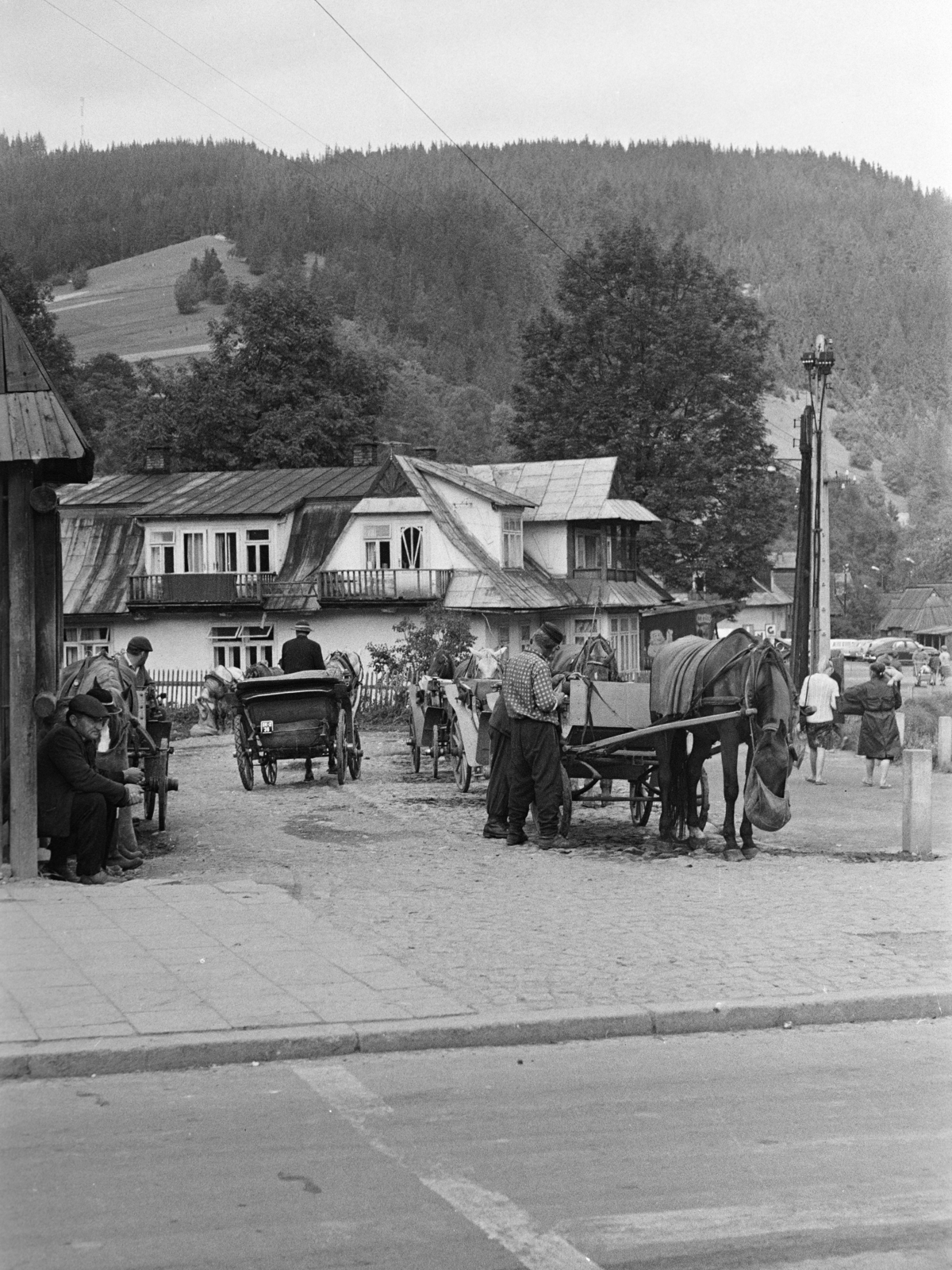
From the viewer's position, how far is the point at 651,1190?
6133 millimetres

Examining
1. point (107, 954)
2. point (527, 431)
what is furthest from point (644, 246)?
point (107, 954)

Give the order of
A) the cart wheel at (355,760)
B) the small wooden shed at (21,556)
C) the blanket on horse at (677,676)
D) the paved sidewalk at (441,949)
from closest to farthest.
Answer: the paved sidewalk at (441,949)
the small wooden shed at (21,556)
the blanket on horse at (677,676)
the cart wheel at (355,760)

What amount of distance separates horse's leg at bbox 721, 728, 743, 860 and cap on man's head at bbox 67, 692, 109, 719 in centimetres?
536

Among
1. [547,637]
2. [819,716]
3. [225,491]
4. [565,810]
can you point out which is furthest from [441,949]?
[225,491]

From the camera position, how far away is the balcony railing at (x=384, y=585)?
49.8 m

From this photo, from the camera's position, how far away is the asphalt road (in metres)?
5.57

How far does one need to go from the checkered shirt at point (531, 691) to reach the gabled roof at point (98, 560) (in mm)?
38052

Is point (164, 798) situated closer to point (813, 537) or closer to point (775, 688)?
point (775, 688)

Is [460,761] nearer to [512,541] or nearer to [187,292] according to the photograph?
[512,541]

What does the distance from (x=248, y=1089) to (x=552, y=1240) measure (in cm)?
238

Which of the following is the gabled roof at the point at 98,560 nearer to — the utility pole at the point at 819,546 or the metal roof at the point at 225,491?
the metal roof at the point at 225,491

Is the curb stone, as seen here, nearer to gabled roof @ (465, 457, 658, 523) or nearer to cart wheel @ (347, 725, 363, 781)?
cart wheel @ (347, 725, 363, 781)

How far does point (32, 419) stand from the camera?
12.5 m

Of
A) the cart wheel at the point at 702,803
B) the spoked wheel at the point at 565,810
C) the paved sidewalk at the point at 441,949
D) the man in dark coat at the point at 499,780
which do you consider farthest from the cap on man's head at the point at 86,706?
the cart wheel at the point at 702,803
